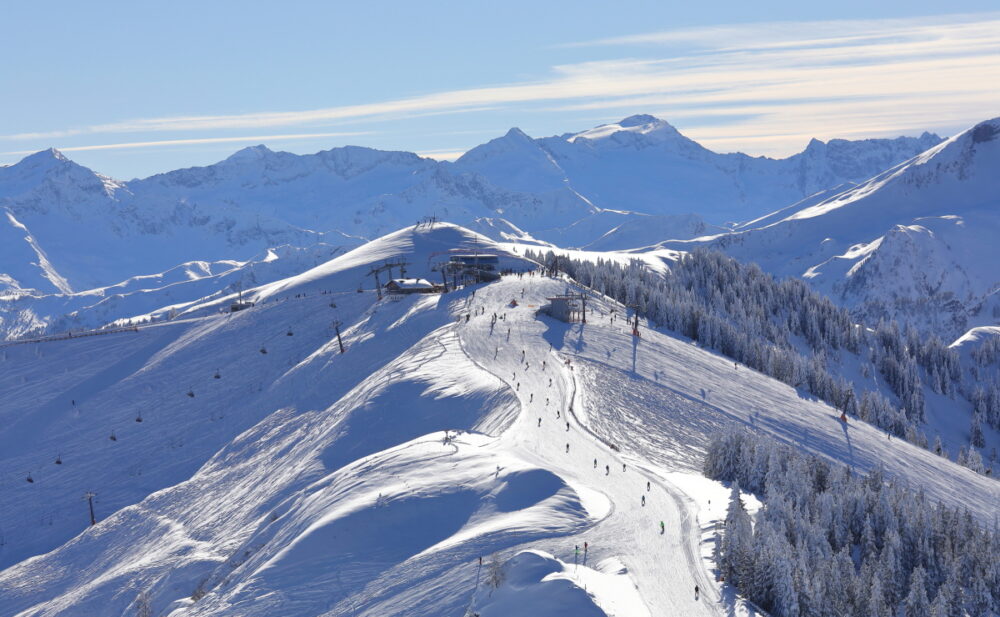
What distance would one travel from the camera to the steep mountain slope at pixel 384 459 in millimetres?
41656

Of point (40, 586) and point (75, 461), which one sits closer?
point (40, 586)

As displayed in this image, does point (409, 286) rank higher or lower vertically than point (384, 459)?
higher

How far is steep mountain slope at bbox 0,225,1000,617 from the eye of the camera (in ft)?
137

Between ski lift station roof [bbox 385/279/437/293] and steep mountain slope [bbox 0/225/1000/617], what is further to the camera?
ski lift station roof [bbox 385/279/437/293]

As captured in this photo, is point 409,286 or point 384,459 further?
point 409,286

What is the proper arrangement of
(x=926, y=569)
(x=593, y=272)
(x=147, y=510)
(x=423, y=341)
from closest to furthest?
1. (x=926, y=569)
2. (x=147, y=510)
3. (x=423, y=341)
4. (x=593, y=272)

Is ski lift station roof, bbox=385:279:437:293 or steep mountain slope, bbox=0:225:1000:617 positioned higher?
ski lift station roof, bbox=385:279:437:293

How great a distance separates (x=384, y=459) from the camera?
56.0 m

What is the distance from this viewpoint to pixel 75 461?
88125mm

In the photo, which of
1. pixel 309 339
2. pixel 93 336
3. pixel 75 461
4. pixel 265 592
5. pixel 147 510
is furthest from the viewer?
pixel 93 336

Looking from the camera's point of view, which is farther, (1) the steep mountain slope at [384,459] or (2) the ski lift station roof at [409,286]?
(2) the ski lift station roof at [409,286]

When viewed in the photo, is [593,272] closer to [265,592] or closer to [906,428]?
[906,428]

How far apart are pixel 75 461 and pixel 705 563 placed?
76030 millimetres

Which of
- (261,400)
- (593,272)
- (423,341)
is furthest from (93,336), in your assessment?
(593,272)
